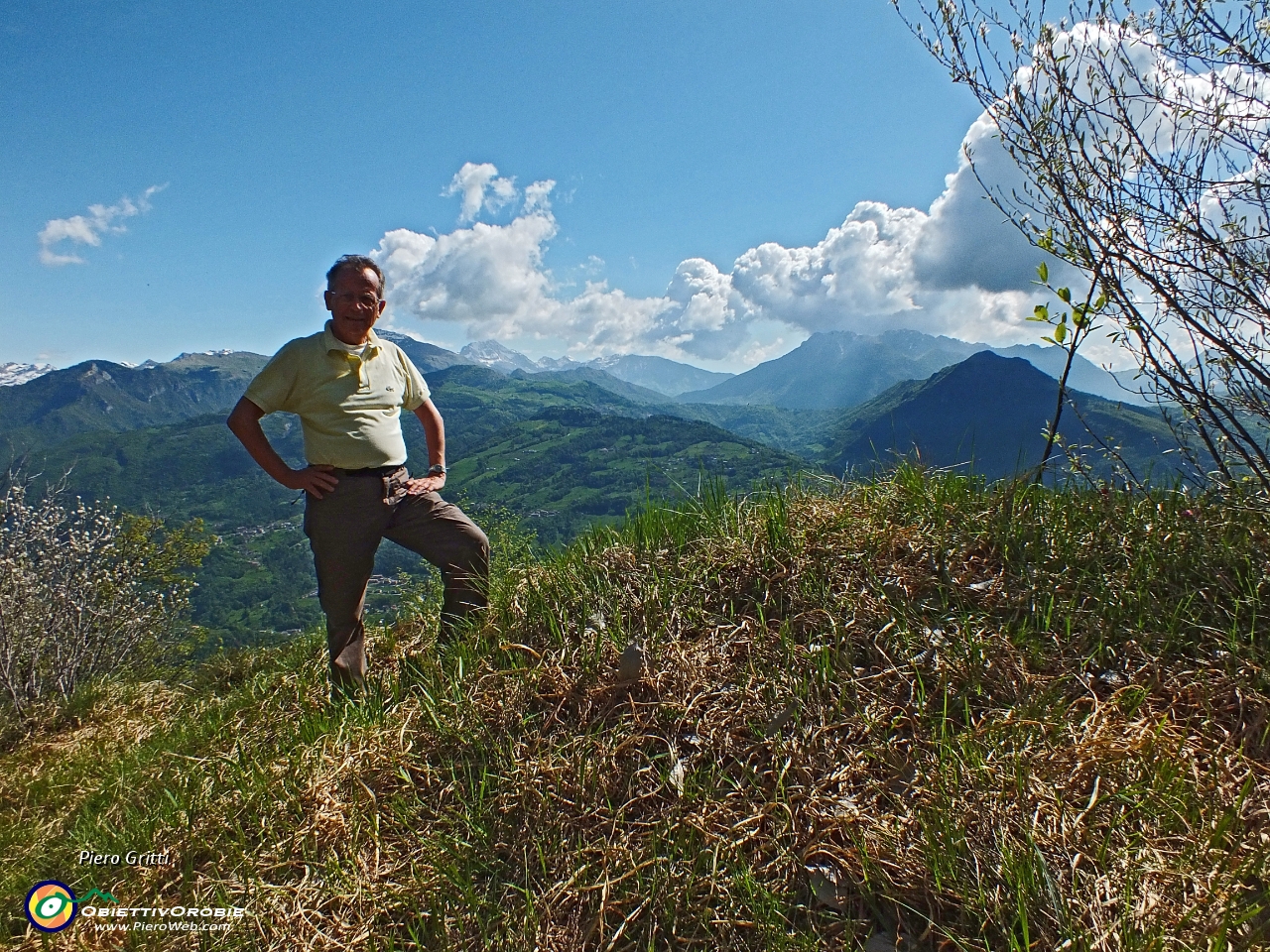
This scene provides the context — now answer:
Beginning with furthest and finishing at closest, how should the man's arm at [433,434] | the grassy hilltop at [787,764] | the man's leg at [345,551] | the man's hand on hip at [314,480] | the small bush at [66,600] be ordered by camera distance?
the small bush at [66,600] < the man's arm at [433,434] < the man's leg at [345,551] < the man's hand on hip at [314,480] < the grassy hilltop at [787,764]

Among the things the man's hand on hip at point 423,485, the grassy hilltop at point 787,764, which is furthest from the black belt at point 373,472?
the grassy hilltop at point 787,764

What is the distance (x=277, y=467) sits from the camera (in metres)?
4.21

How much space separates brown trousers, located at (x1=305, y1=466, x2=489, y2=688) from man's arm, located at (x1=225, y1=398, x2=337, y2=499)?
0.29ft

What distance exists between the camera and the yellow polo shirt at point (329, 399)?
415 centimetres

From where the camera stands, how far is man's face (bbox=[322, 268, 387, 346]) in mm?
4270

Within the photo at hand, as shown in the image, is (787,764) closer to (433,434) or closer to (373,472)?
(373,472)

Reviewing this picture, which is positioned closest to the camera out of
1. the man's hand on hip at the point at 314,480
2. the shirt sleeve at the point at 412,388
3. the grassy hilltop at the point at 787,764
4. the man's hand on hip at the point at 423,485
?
the grassy hilltop at the point at 787,764

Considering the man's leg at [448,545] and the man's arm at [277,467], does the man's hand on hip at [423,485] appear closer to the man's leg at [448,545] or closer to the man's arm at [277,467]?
the man's leg at [448,545]

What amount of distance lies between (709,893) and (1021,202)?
4220mm

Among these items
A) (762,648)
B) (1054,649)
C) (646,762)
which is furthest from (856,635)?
(646,762)

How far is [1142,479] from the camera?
12.8 feet

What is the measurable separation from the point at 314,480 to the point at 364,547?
58 cm

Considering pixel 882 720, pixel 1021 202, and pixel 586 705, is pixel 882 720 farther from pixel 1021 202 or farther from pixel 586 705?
pixel 1021 202

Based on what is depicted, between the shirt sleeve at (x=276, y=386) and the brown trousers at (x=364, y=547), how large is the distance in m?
0.60
